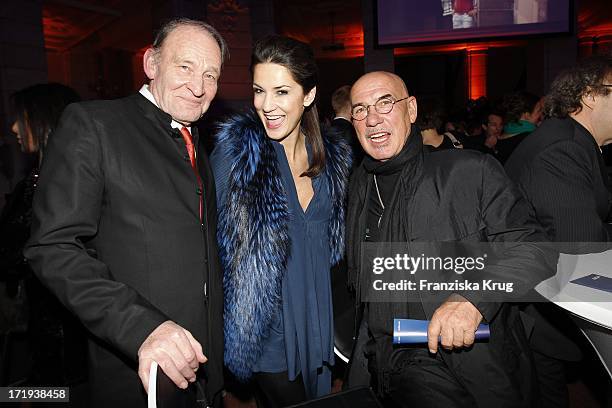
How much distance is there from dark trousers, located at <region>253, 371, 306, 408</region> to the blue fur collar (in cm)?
10

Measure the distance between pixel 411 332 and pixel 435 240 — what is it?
0.35 meters

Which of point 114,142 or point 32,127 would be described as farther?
point 32,127

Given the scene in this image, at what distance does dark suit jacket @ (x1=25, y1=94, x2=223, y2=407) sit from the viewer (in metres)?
1.13

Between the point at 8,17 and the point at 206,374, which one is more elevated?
the point at 8,17

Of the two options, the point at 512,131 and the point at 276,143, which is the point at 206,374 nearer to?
the point at 276,143

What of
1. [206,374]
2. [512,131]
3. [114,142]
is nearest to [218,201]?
[114,142]

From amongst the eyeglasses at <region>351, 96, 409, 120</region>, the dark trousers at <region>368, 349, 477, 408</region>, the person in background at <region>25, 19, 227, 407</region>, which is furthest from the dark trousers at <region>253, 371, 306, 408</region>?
the eyeglasses at <region>351, 96, 409, 120</region>

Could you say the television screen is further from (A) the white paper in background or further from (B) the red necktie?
(A) the white paper in background

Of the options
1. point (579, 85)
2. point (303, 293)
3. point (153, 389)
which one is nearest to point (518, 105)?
point (579, 85)

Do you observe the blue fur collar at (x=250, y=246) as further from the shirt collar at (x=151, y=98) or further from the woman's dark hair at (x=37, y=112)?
the woman's dark hair at (x=37, y=112)

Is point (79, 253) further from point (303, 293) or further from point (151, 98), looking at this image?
point (303, 293)

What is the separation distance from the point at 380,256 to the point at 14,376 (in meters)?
2.80

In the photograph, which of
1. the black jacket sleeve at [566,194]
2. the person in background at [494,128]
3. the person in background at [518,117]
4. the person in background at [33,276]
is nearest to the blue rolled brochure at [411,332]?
the black jacket sleeve at [566,194]

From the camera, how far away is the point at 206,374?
62.1 inches
